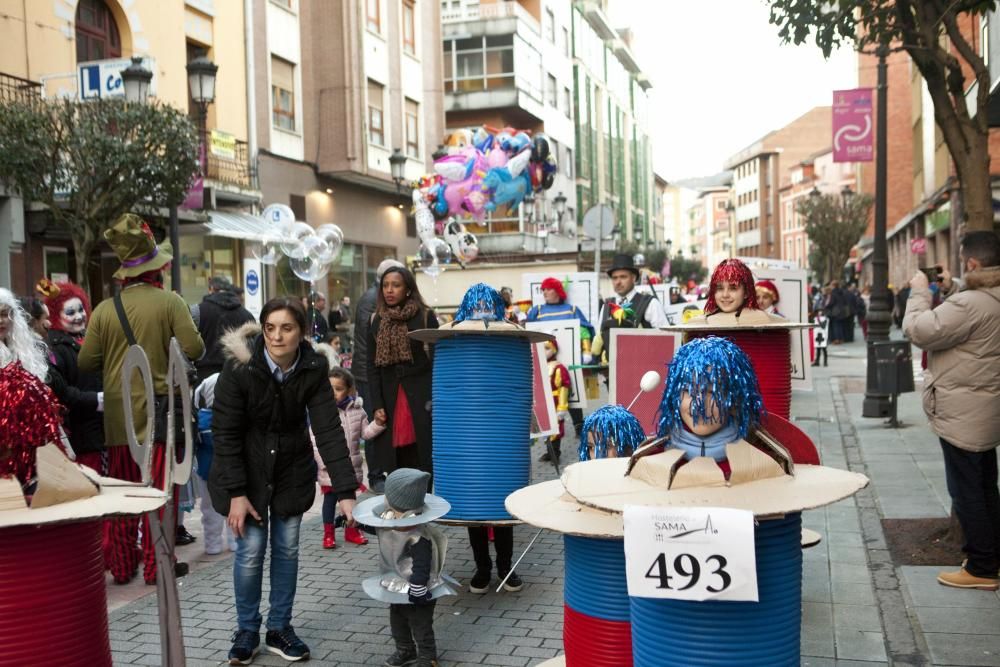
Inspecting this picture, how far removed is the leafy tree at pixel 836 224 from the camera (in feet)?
172

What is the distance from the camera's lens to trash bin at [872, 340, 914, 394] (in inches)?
469

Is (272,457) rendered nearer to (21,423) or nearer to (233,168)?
(21,423)

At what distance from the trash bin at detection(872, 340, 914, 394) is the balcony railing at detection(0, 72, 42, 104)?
532 inches

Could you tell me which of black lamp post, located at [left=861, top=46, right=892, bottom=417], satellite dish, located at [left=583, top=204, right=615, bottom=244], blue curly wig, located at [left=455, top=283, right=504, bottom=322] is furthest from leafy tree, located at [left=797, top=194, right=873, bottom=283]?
blue curly wig, located at [left=455, top=283, right=504, bottom=322]

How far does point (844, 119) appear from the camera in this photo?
18.6m

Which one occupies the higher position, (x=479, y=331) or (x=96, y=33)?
(x=96, y=33)

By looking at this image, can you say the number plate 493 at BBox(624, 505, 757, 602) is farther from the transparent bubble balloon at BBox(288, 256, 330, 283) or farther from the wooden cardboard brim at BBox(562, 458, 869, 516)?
the transparent bubble balloon at BBox(288, 256, 330, 283)

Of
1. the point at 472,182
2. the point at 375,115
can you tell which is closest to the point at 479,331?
the point at 472,182

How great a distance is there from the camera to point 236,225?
74.7 ft

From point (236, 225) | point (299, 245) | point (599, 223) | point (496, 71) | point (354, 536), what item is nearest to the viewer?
point (354, 536)

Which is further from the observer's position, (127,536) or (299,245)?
(299,245)

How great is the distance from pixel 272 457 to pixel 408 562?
88 cm

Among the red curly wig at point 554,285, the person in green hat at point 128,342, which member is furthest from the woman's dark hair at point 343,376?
the red curly wig at point 554,285

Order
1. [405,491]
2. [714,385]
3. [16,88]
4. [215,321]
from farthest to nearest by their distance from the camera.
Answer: [16,88], [215,321], [405,491], [714,385]
